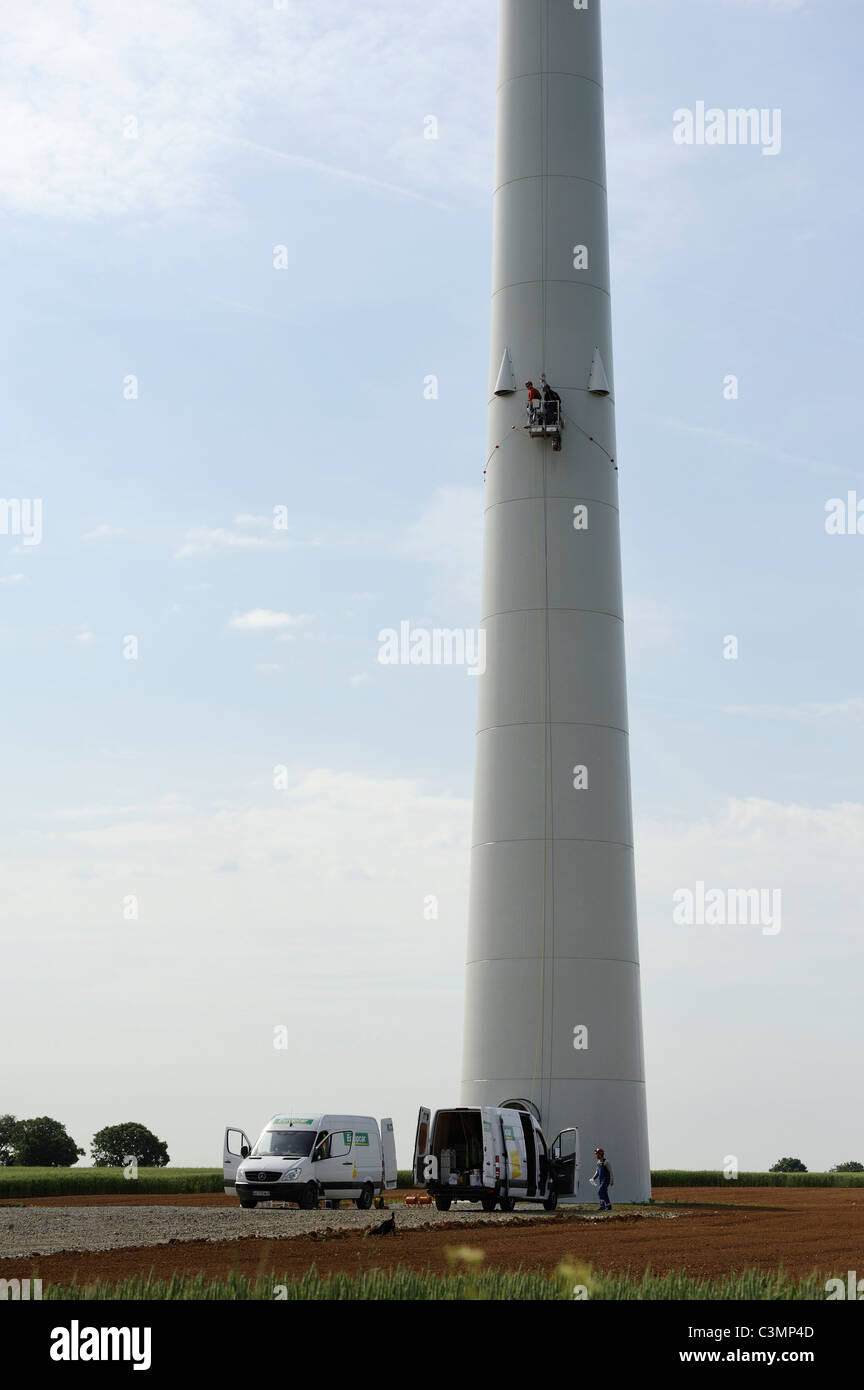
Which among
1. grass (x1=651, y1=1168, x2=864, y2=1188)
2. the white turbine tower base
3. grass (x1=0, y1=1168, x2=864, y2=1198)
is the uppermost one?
the white turbine tower base

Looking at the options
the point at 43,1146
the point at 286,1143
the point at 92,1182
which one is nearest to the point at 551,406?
the point at 286,1143

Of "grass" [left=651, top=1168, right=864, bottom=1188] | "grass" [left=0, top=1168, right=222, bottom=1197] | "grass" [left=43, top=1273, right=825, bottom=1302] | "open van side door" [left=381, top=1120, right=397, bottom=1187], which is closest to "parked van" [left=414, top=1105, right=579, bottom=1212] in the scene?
"open van side door" [left=381, top=1120, right=397, bottom=1187]

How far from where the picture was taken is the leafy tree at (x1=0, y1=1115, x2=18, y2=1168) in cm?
7053

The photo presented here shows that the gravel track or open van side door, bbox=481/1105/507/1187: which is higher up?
open van side door, bbox=481/1105/507/1187

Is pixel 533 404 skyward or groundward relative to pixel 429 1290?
skyward

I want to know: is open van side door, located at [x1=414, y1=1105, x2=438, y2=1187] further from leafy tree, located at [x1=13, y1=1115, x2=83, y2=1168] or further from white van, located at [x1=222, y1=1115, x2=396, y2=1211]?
leafy tree, located at [x1=13, y1=1115, x2=83, y2=1168]

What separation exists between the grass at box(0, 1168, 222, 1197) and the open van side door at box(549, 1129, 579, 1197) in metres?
20.0

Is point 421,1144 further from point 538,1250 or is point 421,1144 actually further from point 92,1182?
point 92,1182

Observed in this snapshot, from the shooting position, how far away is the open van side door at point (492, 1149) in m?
37.6

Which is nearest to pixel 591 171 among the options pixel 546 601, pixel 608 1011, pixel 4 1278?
pixel 546 601

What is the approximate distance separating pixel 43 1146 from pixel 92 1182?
1521 cm

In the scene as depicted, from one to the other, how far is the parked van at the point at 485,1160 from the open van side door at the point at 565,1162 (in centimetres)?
5

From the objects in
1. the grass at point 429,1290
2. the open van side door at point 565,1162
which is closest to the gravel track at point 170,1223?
the open van side door at point 565,1162

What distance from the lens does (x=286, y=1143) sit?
126 ft
